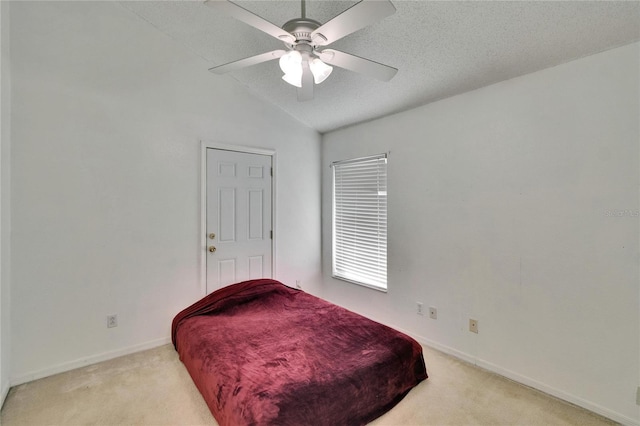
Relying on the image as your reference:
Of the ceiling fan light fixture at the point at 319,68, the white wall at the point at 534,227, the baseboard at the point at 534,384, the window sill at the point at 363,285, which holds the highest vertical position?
the ceiling fan light fixture at the point at 319,68

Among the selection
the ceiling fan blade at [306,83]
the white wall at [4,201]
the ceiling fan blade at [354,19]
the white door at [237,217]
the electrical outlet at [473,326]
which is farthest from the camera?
the white door at [237,217]

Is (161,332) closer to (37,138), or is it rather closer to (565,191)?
(37,138)

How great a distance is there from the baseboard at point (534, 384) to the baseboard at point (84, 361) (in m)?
2.63

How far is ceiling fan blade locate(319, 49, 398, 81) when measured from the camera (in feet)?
5.54

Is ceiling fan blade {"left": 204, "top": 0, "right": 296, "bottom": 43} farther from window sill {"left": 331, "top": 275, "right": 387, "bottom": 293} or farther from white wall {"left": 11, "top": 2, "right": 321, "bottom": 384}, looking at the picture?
window sill {"left": 331, "top": 275, "right": 387, "bottom": 293}

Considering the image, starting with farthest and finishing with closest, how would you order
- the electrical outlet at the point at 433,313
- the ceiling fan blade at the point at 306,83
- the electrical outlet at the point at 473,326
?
1. the electrical outlet at the point at 433,313
2. the electrical outlet at the point at 473,326
3. the ceiling fan blade at the point at 306,83

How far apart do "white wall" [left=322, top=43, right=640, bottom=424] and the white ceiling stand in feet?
0.59

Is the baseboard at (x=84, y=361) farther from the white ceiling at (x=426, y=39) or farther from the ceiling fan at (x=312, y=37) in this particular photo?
the white ceiling at (x=426, y=39)

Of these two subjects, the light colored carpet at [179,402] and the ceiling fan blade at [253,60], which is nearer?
the ceiling fan blade at [253,60]

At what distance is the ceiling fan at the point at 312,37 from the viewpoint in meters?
1.33

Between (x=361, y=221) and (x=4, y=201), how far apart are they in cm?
316

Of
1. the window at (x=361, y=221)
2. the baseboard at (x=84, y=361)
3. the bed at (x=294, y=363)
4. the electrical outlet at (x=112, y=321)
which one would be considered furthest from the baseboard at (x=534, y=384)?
the electrical outlet at (x=112, y=321)

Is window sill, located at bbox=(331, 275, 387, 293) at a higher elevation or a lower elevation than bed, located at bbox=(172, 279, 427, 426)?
higher

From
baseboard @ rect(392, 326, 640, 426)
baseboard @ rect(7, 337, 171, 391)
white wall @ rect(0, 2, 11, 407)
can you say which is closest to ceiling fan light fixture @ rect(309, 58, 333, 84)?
white wall @ rect(0, 2, 11, 407)
